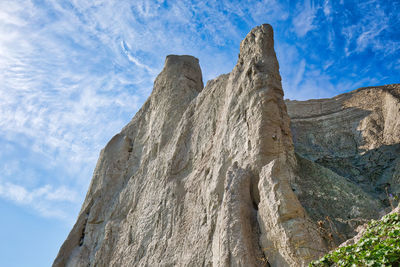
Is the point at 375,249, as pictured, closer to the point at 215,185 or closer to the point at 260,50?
the point at 215,185

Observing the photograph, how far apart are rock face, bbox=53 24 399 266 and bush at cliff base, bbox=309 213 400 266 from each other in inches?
24.1

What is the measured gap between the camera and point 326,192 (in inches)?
341

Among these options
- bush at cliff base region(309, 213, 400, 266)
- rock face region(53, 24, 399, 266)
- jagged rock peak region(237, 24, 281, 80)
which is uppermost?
jagged rock peak region(237, 24, 281, 80)


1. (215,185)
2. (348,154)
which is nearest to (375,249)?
(215,185)

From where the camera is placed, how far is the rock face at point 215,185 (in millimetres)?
7242

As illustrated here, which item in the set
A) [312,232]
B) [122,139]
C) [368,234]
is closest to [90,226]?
[122,139]

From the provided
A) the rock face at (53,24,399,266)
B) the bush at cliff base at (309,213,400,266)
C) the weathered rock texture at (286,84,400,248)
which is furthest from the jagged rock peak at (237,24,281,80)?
the bush at cliff base at (309,213,400,266)

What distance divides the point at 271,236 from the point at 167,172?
5.42 meters

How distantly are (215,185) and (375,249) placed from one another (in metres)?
4.86

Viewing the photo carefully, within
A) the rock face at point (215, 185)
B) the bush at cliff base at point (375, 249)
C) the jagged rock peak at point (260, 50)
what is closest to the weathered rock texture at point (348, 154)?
the rock face at point (215, 185)

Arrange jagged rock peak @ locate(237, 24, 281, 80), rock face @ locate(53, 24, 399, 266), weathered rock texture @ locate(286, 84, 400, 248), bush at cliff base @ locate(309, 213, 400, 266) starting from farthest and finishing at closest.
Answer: jagged rock peak @ locate(237, 24, 281, 80)
weathered rock texture @ locate(286, 84, 400, 248)
rock face @ locate(53, 24, 399, 266)
bush at cliff base @ locate(309, 213, 400, 266)

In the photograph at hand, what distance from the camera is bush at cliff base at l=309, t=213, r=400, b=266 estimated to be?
4.43 metres

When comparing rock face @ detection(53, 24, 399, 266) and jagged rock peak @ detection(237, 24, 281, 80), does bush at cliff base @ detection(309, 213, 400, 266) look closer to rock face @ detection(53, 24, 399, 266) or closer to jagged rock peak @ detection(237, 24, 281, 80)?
rock face @ detection(53, 24, 399, 266)

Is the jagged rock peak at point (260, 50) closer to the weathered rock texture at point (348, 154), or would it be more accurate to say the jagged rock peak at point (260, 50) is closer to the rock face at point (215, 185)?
the rock face at point (215, 185)
